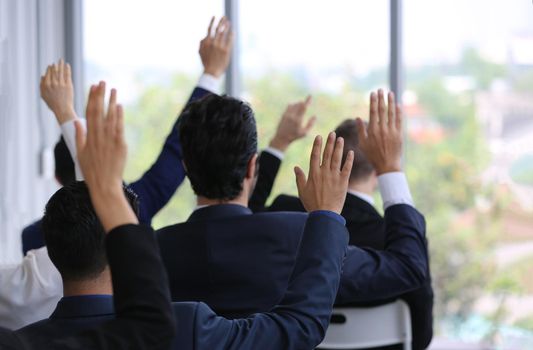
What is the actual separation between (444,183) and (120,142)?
3.54 meters

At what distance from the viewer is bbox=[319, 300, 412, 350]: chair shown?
8.56 ft

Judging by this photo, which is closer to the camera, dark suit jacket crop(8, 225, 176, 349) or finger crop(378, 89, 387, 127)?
dark suit jacket crop(8, 225, 176, 349)

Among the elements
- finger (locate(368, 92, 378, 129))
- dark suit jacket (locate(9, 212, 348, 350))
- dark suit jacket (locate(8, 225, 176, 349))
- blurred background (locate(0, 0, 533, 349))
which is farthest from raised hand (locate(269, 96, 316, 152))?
dark suit jacket (locate(8, 225, 176, 349))

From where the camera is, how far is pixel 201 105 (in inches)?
85.5

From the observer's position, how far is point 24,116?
501 centimetres

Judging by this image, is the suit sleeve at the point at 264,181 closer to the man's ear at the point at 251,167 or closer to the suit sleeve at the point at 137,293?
the man's ear at the point at 251,167

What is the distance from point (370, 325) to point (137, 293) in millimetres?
1532

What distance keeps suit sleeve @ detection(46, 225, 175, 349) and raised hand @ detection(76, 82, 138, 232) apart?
29 mm

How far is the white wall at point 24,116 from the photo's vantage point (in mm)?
4812

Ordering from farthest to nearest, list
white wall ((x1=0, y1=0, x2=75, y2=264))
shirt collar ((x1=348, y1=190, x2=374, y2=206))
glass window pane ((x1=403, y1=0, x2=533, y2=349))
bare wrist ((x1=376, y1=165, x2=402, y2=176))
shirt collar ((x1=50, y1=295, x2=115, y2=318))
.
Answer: white wall ((x1=0, y1=0, x2=75, y2=264))
glass window pane ((x1=403, y1=0, x2=533, y2=349))
shirt collar ((x1=348, y1=190, x2=374, y2=206))
bare wrist ((x1=376, y1=165, x2=402, y2=176))
shirt collar ((x1=50, y1=295, x2=115, y2=318))

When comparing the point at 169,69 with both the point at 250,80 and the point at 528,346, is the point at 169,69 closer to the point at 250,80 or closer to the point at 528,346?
the point at 250,80

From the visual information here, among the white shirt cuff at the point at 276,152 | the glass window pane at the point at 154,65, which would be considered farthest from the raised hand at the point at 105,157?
the glass window pane at the point at 154,65

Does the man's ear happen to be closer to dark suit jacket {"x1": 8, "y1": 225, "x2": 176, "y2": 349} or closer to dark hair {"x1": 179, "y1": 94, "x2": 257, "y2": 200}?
dark hair {"x1": 179, "y1": 94, "x2": 257, "y2": 200}

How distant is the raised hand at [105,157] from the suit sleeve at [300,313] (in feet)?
1.27
